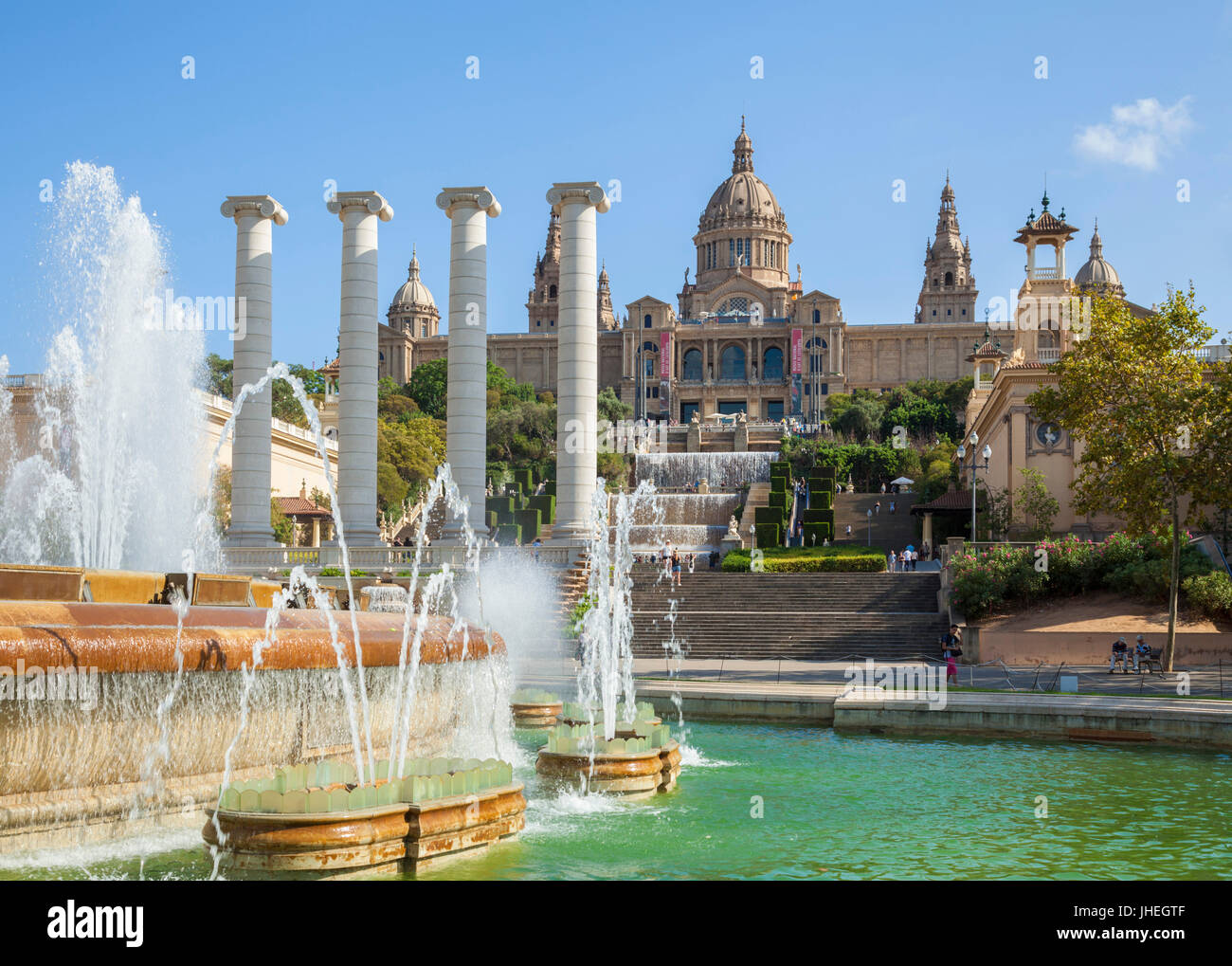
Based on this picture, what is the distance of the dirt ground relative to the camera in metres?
30.0

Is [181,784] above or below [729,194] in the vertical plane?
below

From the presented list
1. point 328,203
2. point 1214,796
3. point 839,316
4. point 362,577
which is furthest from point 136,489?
point 839,316

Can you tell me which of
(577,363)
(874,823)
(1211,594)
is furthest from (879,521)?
(874,823)

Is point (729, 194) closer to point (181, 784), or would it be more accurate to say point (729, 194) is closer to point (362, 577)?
point (362, 577)

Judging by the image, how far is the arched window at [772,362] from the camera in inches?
5487

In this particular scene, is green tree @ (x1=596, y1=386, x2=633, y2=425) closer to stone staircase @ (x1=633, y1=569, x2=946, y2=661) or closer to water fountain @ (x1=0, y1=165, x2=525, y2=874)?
stone staircase @ (x1=633, y1=569, x2=946, y2=661)

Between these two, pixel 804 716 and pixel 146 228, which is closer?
pixel 804 716

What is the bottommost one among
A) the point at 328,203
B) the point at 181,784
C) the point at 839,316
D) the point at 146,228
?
the point at 181,784

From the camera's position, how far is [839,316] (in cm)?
13800

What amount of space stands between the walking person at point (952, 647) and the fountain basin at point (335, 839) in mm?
17616

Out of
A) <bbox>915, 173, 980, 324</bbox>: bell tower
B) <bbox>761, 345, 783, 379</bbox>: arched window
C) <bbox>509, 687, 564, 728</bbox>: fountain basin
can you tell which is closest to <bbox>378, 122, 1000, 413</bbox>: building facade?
<bbox>761, 345, 783, 379</bbox>: arched window

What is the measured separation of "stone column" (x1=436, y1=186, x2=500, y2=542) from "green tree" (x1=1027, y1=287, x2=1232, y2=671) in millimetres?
16144

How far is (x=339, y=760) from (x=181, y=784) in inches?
80.0

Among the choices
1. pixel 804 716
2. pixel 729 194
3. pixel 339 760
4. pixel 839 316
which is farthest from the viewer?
pixel 729 194
